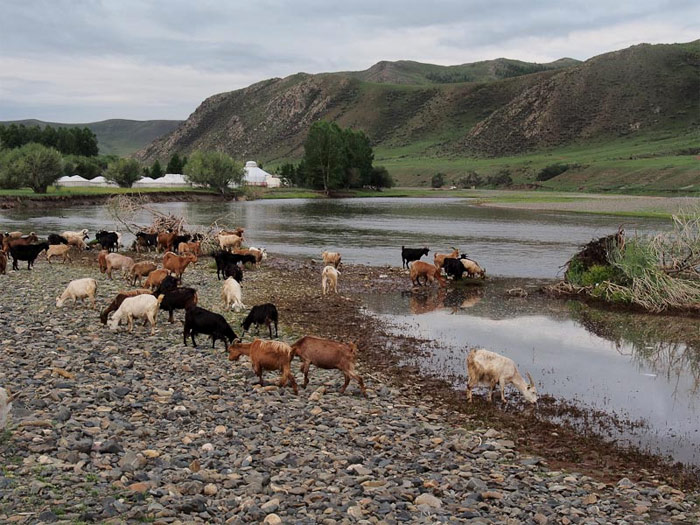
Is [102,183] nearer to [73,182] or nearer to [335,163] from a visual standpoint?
[73,182]

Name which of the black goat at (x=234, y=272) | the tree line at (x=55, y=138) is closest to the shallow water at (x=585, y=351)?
the black goat at (x=234, y=272)

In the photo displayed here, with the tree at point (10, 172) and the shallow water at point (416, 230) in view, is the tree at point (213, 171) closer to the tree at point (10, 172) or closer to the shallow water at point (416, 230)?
the tree at point (10, 172)

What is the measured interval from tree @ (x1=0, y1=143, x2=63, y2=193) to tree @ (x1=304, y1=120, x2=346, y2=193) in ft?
140

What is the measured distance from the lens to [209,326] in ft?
44.3

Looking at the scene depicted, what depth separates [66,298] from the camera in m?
16.7

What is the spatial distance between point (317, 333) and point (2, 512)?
11.2 meters

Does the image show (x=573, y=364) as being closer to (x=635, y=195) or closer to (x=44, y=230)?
(x=44, y=230)

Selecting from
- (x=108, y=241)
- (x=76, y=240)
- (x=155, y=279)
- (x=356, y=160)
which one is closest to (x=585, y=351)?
(x=155, y=279)

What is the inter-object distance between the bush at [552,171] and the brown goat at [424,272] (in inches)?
4092

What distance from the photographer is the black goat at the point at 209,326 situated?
13.5m

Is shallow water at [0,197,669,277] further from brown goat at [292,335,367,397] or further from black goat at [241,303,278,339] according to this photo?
brown goat at [292,335,367,397]

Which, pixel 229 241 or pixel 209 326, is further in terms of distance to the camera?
pixel 229 241

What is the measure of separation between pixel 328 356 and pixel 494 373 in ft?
10.6

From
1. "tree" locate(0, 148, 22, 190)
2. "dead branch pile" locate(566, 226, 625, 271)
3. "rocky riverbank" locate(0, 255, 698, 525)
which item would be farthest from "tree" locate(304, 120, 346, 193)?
"rocky riverbank" locate(0, 255, 698, 525)
